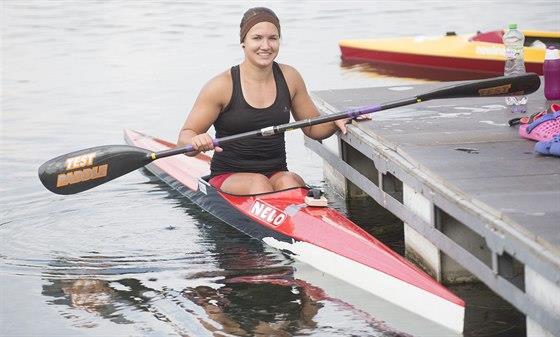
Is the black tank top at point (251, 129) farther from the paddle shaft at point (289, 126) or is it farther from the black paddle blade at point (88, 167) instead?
the black paddle blade at point (88, 167)

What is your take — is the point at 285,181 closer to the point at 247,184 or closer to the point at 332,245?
the point at 247,184

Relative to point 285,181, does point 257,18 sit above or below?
above

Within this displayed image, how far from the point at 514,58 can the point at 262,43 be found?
1846mm

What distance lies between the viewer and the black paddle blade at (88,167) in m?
7.75

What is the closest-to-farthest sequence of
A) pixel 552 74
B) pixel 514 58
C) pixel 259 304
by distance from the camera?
pixel 259 304
pixel 552 74
pixel 514 58

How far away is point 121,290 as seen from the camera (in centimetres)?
695

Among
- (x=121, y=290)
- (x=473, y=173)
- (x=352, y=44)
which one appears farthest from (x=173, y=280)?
(x=352, y=44)

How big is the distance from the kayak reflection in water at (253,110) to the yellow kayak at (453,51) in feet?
16.7

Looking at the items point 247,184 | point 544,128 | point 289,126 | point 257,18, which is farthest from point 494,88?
point 247,184

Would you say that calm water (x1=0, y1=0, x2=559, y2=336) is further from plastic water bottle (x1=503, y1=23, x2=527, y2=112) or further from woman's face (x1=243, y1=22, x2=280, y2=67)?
woman's face (x1=243, y1=22, x2=280, y2=67)

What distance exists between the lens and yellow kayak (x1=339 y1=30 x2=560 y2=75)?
12453 mm

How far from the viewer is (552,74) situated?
820 centimetres

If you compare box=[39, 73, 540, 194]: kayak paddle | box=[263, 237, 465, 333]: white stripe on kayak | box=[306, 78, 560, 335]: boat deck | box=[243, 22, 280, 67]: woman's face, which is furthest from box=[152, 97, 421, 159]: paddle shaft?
box=[263, 237, 465, 333]: white stripe on kayak

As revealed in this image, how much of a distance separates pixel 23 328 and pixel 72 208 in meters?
2.49
